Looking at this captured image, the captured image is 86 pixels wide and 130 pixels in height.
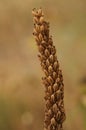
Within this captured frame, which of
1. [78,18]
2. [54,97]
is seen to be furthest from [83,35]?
[54,97]

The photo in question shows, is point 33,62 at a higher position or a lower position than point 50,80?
higher

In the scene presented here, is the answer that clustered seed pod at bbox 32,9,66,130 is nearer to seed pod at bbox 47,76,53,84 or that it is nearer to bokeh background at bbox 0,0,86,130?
seed pod at bbox 47,76,53,84

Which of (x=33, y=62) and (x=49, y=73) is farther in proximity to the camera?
(x=33, y=62)

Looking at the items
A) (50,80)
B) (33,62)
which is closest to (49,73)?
(50,80)

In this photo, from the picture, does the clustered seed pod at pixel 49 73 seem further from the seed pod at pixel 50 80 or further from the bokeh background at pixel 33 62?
the bokeh background at pixel 33 62

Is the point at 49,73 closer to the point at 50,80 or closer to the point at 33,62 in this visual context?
the point at 50,80

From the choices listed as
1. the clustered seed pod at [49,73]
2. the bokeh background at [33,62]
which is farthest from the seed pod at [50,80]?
the bokeh background at [33,62]
